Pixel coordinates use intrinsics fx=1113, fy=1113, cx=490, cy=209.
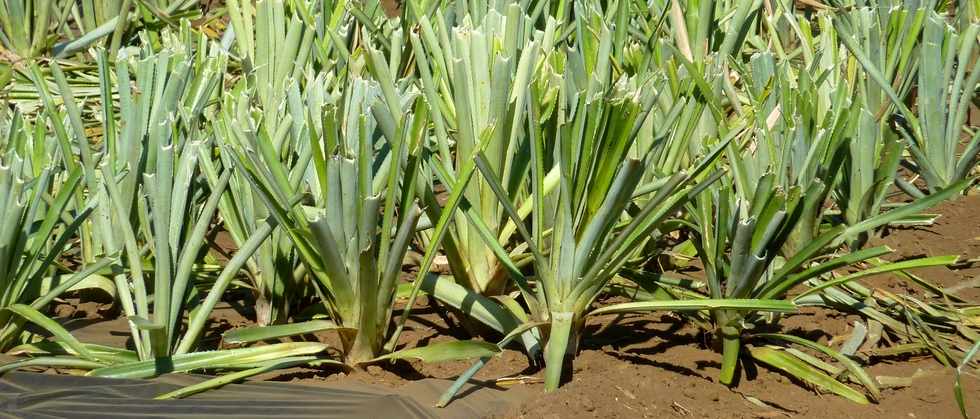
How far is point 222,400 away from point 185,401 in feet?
0.17

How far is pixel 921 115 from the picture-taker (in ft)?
8.30

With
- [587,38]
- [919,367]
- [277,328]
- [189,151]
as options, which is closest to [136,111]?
[189,151]

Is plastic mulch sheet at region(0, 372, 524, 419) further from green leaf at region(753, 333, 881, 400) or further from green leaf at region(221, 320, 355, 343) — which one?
green leaf at region(753, 333, 881, 400)

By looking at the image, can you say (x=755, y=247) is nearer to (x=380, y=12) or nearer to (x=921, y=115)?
(x=921, y=115)

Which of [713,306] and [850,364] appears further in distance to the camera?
[850,364]

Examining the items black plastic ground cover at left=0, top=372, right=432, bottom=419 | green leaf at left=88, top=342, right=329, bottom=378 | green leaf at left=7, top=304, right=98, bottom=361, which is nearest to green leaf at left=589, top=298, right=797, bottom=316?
black plastic ground cover at left=0, top=372, right=432, bottom=419

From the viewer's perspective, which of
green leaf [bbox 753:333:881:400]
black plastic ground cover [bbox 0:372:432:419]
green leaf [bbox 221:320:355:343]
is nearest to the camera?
black plastic ground cover [bbox 0:372:432:419]

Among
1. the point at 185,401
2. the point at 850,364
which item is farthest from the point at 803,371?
the point at 185,401

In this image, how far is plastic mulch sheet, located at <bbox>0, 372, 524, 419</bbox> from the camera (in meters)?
1.57

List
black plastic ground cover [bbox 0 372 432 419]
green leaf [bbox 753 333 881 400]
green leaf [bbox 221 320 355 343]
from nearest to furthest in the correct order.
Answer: black plastic ground cover [bbox 0 372 432 419] → green leaf [bbox 221 320 355 343] → green leaf [bbox 753 333 881 400]

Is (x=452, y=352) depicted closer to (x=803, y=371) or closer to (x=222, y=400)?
(x=222, y=400)

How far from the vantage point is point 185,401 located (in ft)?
5.23

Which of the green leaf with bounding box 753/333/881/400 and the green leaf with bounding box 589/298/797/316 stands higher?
the green leaf with bounding box 589/298/797/316

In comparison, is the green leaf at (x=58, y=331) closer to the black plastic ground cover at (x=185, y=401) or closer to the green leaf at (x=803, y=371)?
the black plastic ground cover at (x=185, y=401)
